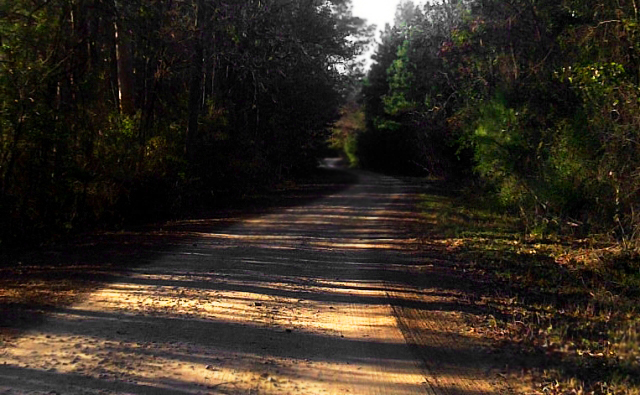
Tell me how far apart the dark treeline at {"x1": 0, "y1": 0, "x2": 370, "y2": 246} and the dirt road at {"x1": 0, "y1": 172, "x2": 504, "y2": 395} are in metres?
3.13

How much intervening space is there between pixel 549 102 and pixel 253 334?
466 inches

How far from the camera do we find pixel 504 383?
564cm

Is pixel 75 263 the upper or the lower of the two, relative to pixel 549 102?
lower

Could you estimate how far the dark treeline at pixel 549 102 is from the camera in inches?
443

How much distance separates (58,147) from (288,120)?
18.3 meters

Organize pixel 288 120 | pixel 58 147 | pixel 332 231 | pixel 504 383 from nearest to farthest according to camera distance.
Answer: pixel 504 383 → pixel 58 147 → pixel 332 231 → pixel 288 120

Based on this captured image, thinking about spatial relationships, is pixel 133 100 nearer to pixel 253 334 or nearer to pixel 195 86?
pixel 195 86

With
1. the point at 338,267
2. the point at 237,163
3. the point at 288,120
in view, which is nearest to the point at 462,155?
the point at 288,120

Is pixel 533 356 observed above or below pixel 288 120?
below

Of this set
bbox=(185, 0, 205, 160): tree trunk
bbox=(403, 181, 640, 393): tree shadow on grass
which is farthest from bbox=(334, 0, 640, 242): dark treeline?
bbox=(185, 0, 205, 160): tree trunk

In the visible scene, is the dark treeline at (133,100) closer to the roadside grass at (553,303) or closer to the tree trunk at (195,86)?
the tree trunk at (195,86)

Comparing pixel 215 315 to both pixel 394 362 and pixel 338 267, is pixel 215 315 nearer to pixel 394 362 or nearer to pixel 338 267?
pixel 394 362

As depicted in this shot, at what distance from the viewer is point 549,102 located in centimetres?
1588

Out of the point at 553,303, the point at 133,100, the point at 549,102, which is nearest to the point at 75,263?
the point at 553,303
